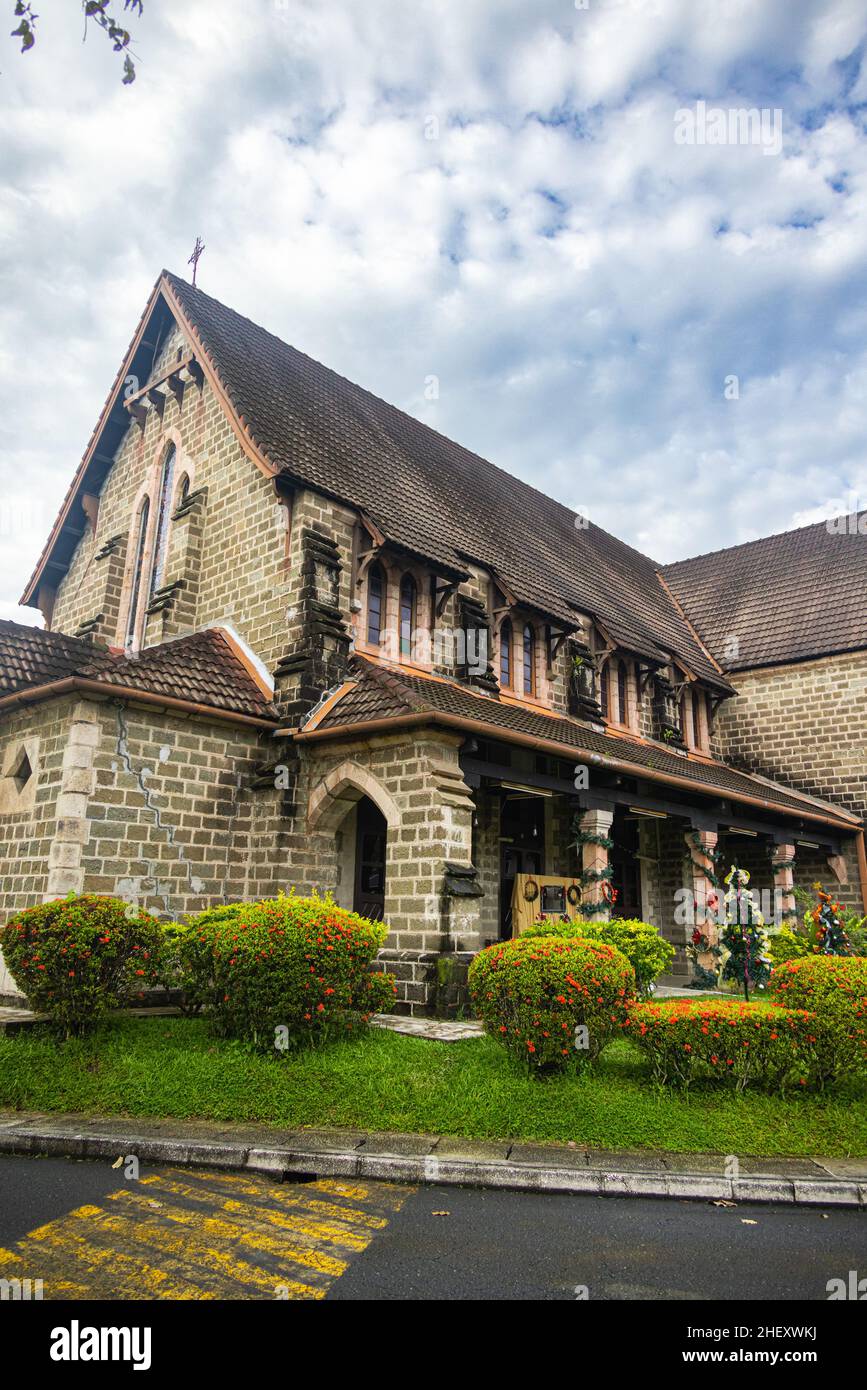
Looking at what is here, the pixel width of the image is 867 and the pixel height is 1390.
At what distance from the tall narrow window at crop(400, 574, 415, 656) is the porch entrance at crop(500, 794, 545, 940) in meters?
3.16

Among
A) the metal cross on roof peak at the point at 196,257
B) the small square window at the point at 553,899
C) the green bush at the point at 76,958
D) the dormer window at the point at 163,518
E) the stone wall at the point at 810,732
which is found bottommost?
the green bush at the point at 76,958

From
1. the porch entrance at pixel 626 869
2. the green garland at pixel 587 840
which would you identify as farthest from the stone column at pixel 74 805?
the porch entrance at pixel 626 869

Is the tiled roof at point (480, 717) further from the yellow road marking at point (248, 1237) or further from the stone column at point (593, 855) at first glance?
the yellow road marking at point (248, 1237)

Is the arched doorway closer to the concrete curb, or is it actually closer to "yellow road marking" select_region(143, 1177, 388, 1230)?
the concrete curb

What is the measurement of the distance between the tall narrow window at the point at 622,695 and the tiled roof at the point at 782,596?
5227mm

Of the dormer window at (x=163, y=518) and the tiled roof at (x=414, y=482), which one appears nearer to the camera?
the tiled roof at (x=414, y=482)

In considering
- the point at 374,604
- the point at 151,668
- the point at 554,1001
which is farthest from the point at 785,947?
the point at 151,668

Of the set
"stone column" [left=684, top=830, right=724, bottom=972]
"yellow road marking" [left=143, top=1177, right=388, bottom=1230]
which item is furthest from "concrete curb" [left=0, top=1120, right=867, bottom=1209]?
"stone column" [left=684, top=830, right=724, bottom=972]

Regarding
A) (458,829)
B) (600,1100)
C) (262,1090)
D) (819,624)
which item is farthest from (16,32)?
(819,624)

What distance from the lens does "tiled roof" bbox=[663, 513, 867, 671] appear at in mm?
22372

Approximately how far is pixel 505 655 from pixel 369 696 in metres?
5.56

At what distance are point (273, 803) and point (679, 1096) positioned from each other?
7.15m

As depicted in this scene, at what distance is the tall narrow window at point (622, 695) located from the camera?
19781 millimetres
